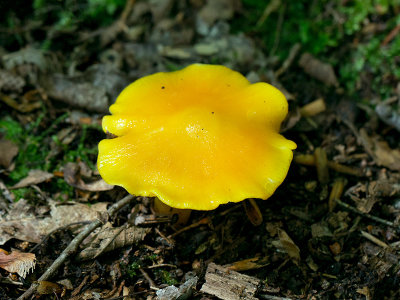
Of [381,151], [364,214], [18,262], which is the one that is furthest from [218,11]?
[18,262]

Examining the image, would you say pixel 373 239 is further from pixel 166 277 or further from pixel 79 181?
pixel 79 181

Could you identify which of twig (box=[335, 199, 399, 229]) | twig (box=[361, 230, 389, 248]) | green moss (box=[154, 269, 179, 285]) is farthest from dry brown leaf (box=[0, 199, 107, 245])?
twig (box=[361, 230, 389, 248])

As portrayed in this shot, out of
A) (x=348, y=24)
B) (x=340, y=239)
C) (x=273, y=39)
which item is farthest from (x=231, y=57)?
(x=340, y=239)

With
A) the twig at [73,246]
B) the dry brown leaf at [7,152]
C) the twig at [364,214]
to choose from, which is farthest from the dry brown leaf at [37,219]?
the twig at [364,214]

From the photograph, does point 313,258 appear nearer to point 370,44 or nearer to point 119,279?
point 119,279

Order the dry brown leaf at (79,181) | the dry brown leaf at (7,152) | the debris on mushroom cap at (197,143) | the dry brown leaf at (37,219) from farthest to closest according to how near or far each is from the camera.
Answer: the dry brown leaf at (7,152) < the dry brown leaf at (79,181) < the dry brown leaf at (37,219) < the debris on mushroom cap at (197,143)

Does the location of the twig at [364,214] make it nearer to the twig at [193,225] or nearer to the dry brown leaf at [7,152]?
the twig at [193,225]

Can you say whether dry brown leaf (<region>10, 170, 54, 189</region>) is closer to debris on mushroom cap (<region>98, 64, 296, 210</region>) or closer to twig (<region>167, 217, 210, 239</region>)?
debris on mushroom cap (<region>98, 64, 296, 210</region>)
